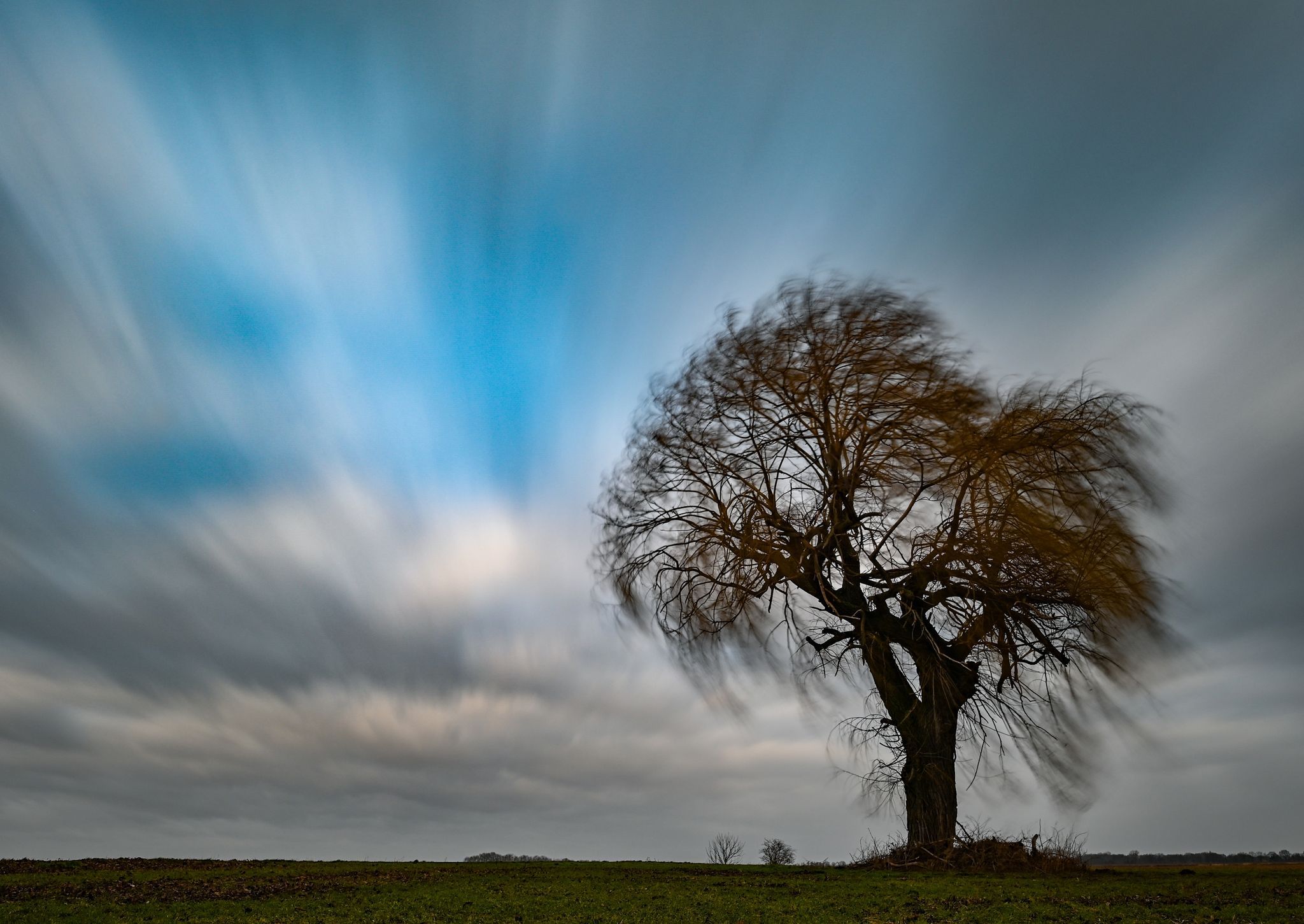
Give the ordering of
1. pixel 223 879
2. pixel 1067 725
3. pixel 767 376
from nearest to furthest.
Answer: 1. pixel 223 879
2. pixel 1067 725
3. pixel 767 376

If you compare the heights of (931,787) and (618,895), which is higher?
(931,787)

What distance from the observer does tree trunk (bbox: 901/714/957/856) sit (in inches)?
797

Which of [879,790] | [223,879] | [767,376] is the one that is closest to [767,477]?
[767,376]

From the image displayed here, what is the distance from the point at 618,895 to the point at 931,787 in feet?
30.9

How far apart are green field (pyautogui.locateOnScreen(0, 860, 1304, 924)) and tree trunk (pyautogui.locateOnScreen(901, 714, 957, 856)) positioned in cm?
199

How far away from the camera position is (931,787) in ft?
67.8

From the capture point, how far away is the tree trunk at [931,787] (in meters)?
20.2

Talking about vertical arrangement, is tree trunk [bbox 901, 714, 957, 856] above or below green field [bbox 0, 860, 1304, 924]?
above

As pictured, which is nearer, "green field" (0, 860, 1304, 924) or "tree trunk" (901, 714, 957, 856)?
"green field" (0, 860, 1304, 924)

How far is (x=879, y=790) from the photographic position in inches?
832

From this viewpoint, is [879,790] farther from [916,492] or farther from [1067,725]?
[916,492]


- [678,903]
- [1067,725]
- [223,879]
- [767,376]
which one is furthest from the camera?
[767,376]

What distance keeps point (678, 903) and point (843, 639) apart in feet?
34.4

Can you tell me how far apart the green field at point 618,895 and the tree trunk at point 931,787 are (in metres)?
1.99
